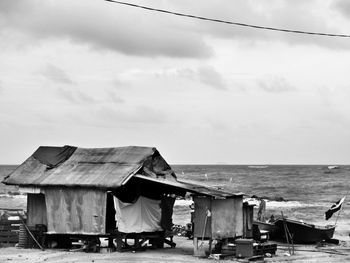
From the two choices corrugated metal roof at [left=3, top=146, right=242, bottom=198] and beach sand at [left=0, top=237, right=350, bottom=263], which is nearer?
beach sand at [left=0, top=237, right=350, bottom=263]

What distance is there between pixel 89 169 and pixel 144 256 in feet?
14.2

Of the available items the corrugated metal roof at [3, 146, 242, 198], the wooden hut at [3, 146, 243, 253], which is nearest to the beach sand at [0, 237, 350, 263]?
the wooden hut at [3, 146, 243, 253]

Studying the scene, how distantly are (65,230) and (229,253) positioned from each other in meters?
6.31

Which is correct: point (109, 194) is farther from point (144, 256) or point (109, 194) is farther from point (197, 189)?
point (197, 189)

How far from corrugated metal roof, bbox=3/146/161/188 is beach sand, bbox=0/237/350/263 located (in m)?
2.53

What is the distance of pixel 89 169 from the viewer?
24484mm

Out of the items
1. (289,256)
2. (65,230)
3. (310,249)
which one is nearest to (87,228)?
(65,230)

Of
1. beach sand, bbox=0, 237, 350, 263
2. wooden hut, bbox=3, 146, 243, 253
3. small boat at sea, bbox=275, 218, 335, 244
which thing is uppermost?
wooden hut, bbox=3, 146, 243, 253

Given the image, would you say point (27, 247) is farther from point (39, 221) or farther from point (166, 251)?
point (166, 251)

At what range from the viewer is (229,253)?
72.8 ft

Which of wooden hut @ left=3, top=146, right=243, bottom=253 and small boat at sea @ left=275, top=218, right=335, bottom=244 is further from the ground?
wooden hut @ left=3, top=146, right=243, bottom=253

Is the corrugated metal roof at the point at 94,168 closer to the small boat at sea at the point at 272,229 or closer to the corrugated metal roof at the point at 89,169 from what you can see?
the corrugated metal roof at the point at 89,169

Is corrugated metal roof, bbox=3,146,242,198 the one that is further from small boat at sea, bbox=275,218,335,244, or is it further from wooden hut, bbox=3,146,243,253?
small boat at sea, bbox=275,218,335,244

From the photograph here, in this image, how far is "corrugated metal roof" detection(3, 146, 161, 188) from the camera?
23.3 metres
